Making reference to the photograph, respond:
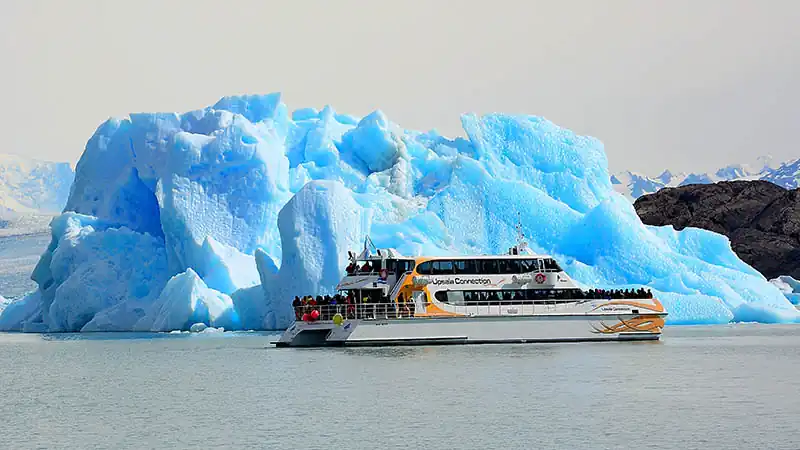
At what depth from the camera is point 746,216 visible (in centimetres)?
10144

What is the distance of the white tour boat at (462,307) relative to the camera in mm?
35781

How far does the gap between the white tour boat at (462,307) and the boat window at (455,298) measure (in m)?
0.03

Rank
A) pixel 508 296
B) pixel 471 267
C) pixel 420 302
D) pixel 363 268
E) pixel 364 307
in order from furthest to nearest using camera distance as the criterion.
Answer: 1. pixel 363 268
2. pixel 471 267
3. pixel 508 296
4. pixel 364 307
5. pixel 420 302

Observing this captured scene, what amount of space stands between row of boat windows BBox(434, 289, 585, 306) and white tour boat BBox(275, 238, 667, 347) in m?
0.03

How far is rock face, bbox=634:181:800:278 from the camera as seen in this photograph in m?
94.2

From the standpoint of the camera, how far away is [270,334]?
152ft

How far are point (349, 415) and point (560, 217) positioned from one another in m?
31.0

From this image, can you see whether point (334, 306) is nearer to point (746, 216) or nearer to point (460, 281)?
point (460, 281)

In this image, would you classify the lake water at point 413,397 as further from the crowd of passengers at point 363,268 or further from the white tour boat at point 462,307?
the crowd of passengers at point 363,268

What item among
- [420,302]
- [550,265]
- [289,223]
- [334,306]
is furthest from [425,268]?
[289,223]

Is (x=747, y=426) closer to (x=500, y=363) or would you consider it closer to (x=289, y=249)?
(x=500, y=363)

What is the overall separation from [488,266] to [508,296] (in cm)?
119

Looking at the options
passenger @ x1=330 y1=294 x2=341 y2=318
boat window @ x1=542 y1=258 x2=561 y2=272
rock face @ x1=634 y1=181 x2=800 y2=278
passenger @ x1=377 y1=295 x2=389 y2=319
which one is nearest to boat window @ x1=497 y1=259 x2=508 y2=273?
boat window @ x1=542 y1=258 x2=561 y2=272

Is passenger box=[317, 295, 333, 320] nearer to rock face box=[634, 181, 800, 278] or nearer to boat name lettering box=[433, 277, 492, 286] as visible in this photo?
boat name lettering box=[433, 277, 492, 286]
